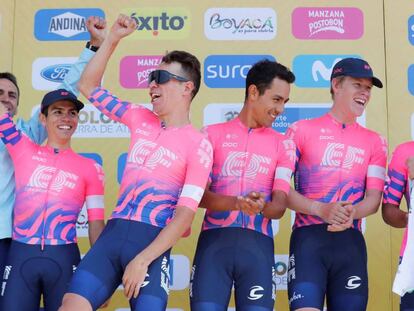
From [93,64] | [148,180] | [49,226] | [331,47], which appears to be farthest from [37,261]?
[331,47]

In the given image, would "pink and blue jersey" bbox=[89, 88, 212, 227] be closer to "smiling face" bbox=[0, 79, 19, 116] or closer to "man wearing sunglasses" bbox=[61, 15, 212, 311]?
"man wearing sunglasses" bbox=[61, 15, 212, 311]

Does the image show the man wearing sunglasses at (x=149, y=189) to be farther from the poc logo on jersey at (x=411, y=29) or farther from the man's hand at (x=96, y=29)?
the poc logo on jersey at (x=411, y=29)

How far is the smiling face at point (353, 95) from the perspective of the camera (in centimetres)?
351

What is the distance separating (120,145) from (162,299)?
7.14 ft

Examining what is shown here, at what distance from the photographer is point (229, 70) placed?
4.66 metres

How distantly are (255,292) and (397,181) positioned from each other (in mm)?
916

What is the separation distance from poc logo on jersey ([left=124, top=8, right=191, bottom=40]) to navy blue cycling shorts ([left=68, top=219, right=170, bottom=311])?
2266mm

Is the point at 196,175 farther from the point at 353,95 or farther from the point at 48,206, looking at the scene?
the point at 353,95

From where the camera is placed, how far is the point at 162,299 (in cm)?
259

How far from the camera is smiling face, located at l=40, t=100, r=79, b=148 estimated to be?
3389 mm

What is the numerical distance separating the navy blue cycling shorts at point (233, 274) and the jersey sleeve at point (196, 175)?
1.24 ft

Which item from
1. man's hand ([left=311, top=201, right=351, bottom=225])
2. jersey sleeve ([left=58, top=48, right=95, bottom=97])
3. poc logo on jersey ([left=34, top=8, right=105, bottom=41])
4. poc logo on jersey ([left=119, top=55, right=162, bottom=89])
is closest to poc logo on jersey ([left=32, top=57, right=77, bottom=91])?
poc logo on jersey ([left=34, top=8, right=105, bottom=41])

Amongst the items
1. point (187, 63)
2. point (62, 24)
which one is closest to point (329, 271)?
point (187, 63)

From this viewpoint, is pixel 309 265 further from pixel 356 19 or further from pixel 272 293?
pixel 356 19
